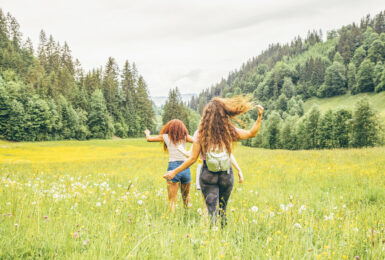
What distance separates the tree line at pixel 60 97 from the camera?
51.3m

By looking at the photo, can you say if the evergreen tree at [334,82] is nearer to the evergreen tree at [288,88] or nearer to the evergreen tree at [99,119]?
the evergreen tree at [288,88]

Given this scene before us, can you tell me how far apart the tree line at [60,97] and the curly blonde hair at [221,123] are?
56996 mm

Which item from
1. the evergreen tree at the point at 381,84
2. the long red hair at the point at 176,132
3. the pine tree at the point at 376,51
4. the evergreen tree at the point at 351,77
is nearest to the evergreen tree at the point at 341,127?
the long red hair at the point at 176,132

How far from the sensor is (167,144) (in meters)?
5.66

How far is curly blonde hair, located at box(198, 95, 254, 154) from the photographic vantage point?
3.83m

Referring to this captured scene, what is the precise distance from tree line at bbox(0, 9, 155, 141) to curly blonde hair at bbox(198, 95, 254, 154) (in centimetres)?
5700

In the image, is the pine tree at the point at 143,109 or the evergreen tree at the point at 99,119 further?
the pine tree at the point at 143,109

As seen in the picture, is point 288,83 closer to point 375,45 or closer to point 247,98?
point 375,45

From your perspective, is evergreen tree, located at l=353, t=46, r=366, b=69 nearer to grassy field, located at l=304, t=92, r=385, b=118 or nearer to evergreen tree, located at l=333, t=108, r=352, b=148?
grassy field, located at l=304, t=92, r=385, b=118

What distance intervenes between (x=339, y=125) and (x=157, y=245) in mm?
55743

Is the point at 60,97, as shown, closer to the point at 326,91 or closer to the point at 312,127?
the point at 312,127

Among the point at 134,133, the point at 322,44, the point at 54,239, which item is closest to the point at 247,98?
the point at 54,239

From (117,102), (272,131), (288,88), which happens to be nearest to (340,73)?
(288,88)

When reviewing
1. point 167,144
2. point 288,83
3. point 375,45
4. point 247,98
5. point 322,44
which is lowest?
point 167,144
